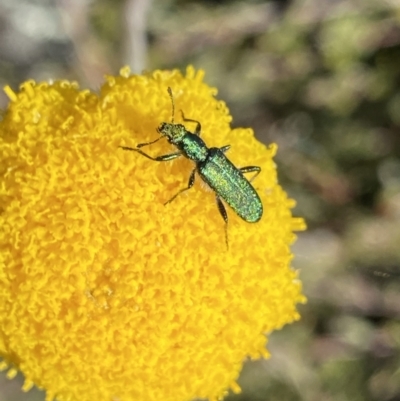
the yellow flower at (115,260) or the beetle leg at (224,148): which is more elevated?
the beetle leg at (224,148)

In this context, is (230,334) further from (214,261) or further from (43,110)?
(43,110)

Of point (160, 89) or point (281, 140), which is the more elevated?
point (281, 140)

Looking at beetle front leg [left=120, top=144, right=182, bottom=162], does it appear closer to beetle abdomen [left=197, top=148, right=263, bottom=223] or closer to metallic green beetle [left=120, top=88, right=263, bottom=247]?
metallic green beetle [left=120, top=88, right=263, bottom=247]

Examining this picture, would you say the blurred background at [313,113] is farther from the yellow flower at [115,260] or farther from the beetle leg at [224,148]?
the beetle leg at [224,148]

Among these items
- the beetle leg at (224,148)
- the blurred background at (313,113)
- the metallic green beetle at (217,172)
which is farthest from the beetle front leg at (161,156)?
the blurred background at (313,113)

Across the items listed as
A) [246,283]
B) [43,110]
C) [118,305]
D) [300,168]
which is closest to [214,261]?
[246,283]

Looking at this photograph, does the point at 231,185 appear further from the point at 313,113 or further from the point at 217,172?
the point at 313,113
